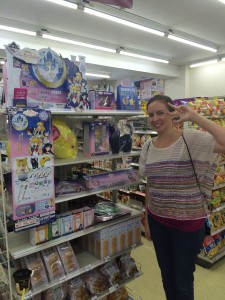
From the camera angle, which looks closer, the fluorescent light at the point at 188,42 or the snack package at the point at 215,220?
the snack package at the point at 215,220

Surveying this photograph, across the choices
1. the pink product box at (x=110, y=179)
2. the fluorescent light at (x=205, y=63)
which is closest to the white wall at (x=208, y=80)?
the fluorescent light at (x=205, y=63)

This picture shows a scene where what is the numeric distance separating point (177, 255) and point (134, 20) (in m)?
3.89

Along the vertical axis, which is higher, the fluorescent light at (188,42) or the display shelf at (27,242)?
the fluorescent light at (188,42)

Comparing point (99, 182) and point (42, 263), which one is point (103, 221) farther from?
point (42, 263)

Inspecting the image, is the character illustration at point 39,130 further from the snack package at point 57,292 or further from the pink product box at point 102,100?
the snack package at point 57,292

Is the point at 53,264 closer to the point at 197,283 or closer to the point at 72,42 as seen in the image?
the point at 197,283

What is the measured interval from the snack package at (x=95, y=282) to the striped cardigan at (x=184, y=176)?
89 cm

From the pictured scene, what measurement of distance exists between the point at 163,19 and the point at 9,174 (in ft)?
13.3

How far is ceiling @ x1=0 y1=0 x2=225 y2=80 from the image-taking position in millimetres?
4012

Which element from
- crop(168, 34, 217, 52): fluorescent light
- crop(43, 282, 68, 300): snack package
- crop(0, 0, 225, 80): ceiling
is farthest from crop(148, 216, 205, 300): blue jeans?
crop(168, 34, 217, 52): fluorescent light

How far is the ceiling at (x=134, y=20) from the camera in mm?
4012

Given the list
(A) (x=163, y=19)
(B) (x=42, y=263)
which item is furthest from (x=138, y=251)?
(A) (x=163, y=19)

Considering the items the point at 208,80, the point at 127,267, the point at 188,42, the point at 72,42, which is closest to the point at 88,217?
the point at 127,267

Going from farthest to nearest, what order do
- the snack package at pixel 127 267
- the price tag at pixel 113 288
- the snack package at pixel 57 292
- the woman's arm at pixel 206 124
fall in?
the snack package at pixel 127 267, the price tag at pixel 113 288, the snack package at pixel 57 292, the woman's arm at pixel 206 124
